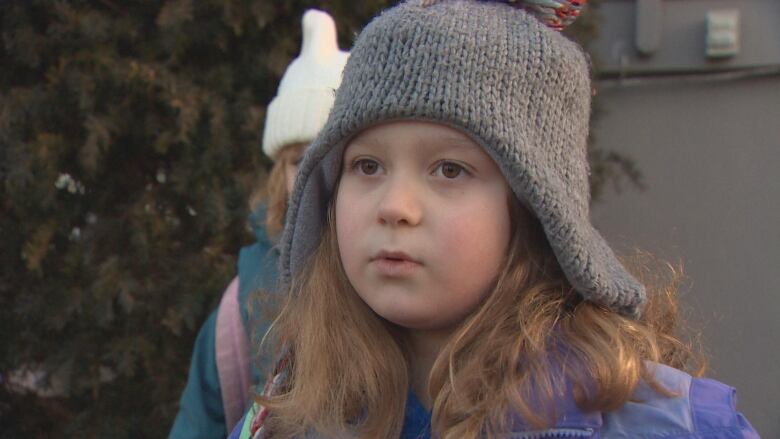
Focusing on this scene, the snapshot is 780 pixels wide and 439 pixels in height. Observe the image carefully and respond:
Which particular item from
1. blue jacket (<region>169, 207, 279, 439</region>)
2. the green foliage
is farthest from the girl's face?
the green foliage

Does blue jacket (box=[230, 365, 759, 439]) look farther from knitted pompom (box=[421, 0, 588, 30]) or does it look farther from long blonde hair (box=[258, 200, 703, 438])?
knitted pompom (box=[421, 0, 588, 30])

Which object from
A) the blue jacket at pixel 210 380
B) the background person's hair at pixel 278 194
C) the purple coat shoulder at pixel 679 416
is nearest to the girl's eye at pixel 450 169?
the purple coat shoulder at pixel 679 416

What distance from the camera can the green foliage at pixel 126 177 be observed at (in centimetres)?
325

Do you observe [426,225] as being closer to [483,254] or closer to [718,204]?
[483,254]

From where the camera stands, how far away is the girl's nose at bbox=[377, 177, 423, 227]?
4.66ft

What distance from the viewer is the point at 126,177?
11.5ft

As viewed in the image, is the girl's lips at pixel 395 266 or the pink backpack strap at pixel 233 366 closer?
the girl's lips at pixel 395 266

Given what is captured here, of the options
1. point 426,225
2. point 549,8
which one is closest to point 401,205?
point 426,225

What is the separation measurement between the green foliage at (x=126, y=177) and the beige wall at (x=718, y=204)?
1.79 metres

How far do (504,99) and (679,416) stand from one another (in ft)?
1.90

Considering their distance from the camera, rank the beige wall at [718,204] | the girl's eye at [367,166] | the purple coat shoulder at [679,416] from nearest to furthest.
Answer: the purple coat shoulder at [679,416] → the girl's eye at [367,166] → the beige wall at [718,204]

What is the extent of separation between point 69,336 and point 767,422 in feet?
10.5

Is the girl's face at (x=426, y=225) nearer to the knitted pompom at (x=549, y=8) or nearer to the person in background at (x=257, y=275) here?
the knitted pompom at (x=549, y=8)

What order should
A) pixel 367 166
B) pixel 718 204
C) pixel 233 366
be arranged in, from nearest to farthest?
pixel 367 166 < pixel 233 366 < pixel 718 204
